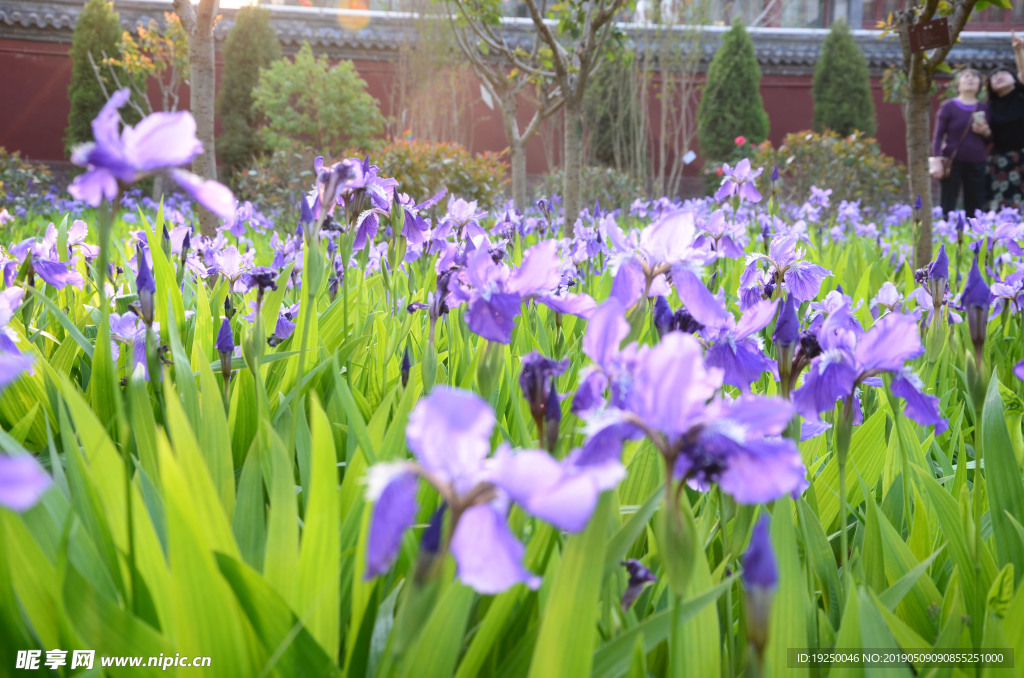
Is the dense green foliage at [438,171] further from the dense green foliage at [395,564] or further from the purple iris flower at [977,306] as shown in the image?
the purple iris flower at [977,306]

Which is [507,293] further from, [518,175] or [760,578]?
[518,175]

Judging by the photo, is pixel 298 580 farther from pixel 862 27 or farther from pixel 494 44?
pixel 862 27

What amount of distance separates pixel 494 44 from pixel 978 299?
15.0ft

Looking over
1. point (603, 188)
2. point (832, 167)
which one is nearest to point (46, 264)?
point (832, 167)

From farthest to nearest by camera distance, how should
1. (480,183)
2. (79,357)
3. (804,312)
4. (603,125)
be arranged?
(603,125), (480,183), (804,312), (79,357)

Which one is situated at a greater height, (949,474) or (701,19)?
(701,19)

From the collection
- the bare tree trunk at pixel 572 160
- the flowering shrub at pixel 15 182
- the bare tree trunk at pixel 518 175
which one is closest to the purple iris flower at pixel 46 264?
the bare tree trunk at pixel 572 160

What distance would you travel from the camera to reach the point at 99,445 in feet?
2.51

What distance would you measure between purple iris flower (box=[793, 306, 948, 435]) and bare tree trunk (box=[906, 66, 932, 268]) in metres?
2.45

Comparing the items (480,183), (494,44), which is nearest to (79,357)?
(494,44)

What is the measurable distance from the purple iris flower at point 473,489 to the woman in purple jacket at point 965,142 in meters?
6.89

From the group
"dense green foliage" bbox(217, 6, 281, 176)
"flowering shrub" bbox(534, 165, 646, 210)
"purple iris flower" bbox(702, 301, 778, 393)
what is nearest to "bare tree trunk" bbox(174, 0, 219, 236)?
"purple iris flower" bbox(702, 301, 778, 393)

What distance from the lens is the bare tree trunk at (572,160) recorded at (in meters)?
4.12

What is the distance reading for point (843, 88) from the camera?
51.3 feet
